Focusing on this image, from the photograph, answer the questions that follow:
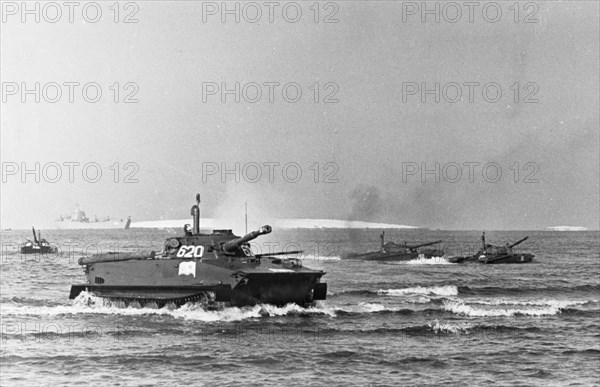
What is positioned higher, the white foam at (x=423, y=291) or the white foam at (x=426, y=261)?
the white foam at (x=426, y=261)

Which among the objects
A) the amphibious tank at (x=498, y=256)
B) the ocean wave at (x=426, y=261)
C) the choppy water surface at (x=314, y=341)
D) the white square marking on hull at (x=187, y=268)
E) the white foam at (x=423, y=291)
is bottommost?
the choppy water surface at (x=314, y=341)

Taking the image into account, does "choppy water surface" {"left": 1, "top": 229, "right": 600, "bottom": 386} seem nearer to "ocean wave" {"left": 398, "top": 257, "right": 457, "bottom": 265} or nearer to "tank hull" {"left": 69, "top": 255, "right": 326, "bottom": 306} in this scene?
"tank hull" {"left": 69, "top": 255, "right": 326, "bottom": 306}

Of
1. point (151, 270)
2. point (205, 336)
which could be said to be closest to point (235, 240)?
point (151, 270)

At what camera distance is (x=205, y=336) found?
22422 millimetres

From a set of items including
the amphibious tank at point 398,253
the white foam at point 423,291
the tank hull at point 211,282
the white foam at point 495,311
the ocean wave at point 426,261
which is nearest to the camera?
the tank hull at point 211,282

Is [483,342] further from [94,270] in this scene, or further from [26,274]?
[26,274]

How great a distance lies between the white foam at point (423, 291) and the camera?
37.3 meters

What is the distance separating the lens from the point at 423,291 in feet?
127

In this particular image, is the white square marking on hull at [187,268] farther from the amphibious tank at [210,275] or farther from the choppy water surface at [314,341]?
the choppy water surface at [314,341]

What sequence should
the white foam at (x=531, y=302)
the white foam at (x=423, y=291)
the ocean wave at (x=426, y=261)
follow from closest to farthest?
1. the white foam at (x=531, y=302)
2. the white foam at (x=423, y=291)
3. the ocean wave at (x=426, y=261)

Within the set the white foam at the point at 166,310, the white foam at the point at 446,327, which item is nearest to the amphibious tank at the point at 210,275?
the white foam at the point at 166,310

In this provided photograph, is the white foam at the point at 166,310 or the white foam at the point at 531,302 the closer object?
the white foam at the point at 166,310

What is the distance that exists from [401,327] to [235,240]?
6.82 meters

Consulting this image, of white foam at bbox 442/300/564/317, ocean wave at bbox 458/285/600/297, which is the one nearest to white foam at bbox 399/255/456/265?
ocean wave at bbox 458/285/600/297
